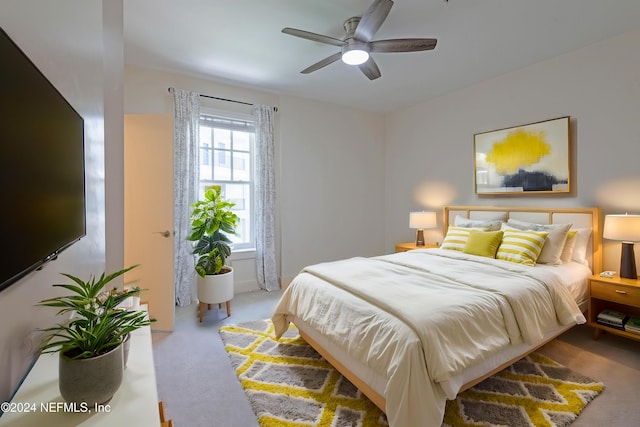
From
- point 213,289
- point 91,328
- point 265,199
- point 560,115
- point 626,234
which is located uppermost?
point 560,115

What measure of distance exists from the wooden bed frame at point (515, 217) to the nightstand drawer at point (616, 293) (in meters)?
Answer: 0.39

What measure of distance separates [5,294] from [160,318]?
222cm

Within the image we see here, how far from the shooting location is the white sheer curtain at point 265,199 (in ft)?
13.1

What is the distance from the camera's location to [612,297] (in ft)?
7.93

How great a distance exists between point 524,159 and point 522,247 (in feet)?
3.90

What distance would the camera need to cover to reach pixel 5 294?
2.72 feet

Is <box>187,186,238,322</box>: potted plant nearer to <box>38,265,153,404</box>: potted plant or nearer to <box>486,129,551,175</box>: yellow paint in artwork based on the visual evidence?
<box>38,265,153,404</box>: potted plant

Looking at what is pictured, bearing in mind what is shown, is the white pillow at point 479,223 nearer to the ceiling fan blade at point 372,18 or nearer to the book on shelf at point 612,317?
the book on shelf at point 612,317

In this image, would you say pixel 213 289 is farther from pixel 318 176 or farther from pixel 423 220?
pixel 423 220

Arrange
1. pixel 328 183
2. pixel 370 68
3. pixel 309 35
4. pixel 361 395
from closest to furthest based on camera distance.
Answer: pixel 361 395 < pixel 309 35 < pixel 370 68 < pixel 328 183

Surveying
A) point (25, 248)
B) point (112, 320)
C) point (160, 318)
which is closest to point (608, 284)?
point (112, 320)

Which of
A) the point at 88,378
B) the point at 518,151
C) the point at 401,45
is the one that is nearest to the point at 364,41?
the point at 401,45

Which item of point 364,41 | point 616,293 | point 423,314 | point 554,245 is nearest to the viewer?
point 423,314

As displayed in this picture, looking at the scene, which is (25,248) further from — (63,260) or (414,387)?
(414,387)
